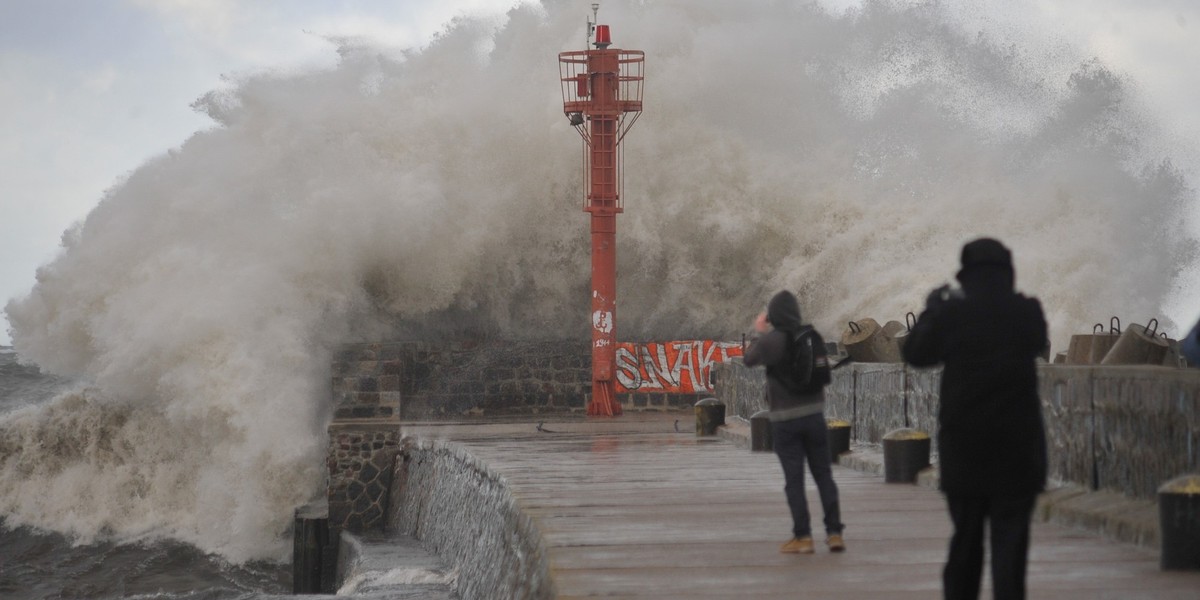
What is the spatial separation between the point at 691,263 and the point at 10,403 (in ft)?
70.4

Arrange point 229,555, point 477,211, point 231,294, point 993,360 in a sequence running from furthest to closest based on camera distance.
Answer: point 477,211
point 231,294
point 229,555
point 993,360

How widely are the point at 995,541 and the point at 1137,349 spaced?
9.11 m

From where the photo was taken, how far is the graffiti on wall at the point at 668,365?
75.4 feet

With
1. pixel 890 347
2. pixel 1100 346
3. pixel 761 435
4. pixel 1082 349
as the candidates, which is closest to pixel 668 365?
pixel 890 347

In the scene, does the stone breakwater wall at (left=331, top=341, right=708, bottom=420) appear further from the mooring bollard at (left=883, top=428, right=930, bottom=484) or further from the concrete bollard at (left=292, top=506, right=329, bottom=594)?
the mooring bollard at (left=883, top=428, right=930, bottom=484)

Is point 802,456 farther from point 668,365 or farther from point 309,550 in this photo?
point 668,365

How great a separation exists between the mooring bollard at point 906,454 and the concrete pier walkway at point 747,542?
0.14m

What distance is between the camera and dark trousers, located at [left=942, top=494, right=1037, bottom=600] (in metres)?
4.12

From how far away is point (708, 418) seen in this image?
15750 mm

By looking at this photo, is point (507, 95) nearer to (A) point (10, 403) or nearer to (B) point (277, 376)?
(B) point (277, 376)

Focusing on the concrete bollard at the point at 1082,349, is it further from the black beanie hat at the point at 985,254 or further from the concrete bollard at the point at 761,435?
the black beanie hat at the point at 985,254

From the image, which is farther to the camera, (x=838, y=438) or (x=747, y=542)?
(x=838, y=438)

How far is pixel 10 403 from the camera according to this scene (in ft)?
132

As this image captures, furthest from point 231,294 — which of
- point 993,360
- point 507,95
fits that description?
point 993,360
